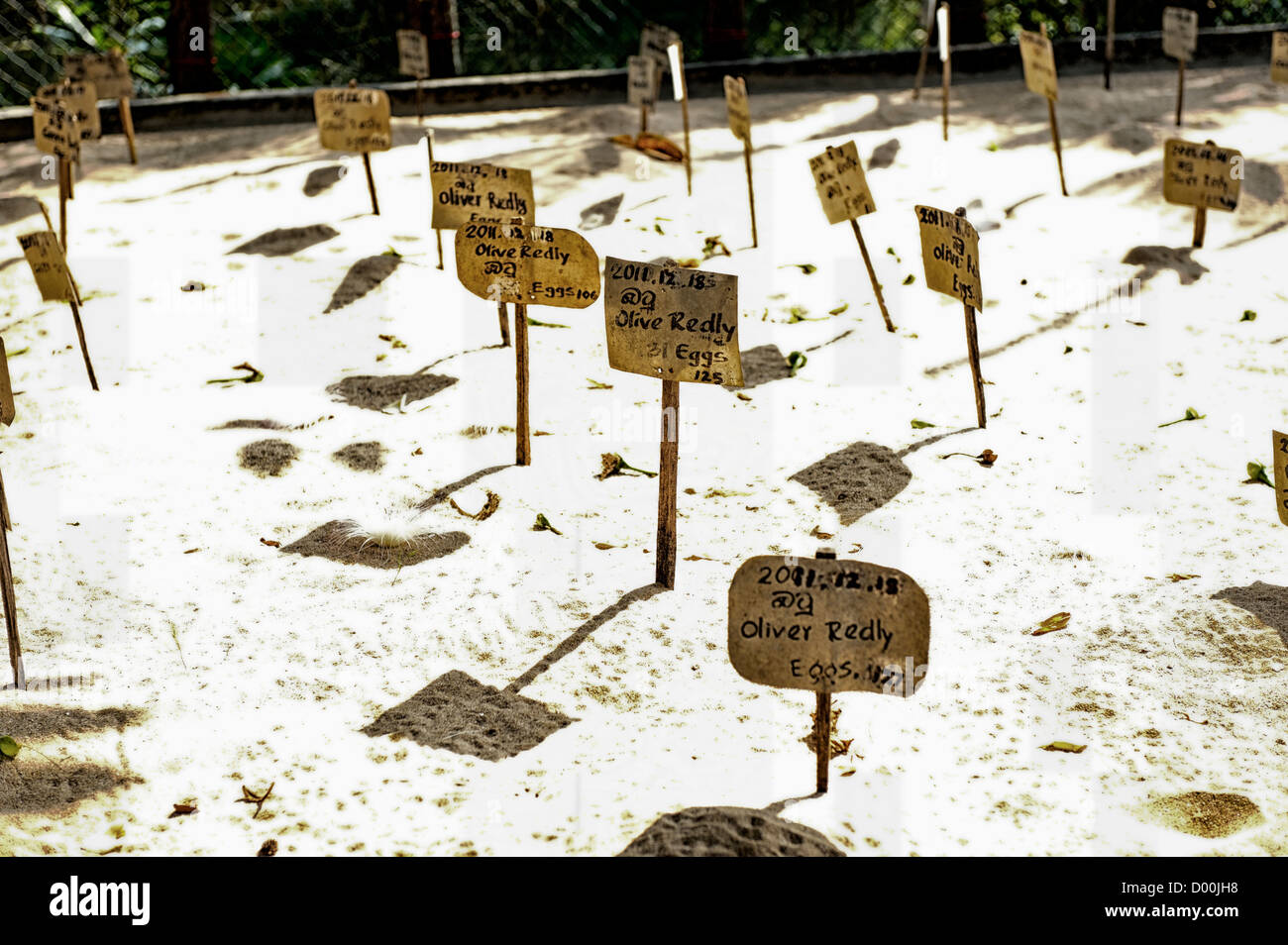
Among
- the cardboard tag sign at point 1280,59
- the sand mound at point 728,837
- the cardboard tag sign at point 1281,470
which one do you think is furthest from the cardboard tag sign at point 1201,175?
the sand mound at point 728,837

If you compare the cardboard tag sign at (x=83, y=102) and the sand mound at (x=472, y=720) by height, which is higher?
the cardboard tag sign at (x=83, y=102)

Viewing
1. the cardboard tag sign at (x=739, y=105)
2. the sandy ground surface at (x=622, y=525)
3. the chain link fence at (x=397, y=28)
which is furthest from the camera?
the chain link fence at (x=397, y=28)

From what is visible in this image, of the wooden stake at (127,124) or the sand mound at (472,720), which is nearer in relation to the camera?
the sand mound at (472,720)

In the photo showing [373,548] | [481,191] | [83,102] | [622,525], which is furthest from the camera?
→ [83,102]

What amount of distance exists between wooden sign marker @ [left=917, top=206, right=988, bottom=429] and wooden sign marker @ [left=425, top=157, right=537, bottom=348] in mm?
1350

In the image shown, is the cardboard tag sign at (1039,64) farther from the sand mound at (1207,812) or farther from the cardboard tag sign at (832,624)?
the cardboard tag sign at (832,624)

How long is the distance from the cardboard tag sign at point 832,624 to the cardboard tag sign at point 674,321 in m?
1.02

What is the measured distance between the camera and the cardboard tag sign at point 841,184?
4.66 metres

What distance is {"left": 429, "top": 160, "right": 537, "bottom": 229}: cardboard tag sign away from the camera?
4.28m

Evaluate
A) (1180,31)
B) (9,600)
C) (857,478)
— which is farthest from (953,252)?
(1180,31)

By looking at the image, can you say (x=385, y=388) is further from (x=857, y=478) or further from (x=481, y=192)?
(x=857, y=478)

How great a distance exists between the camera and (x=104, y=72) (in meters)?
6.86

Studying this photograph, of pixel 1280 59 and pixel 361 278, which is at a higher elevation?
pixel 1280 59

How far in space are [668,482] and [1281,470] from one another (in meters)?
1.46
